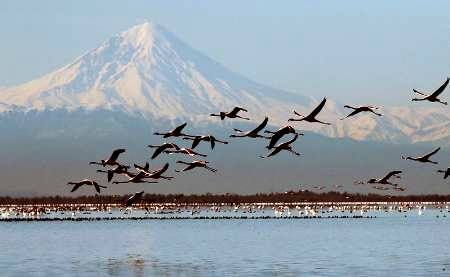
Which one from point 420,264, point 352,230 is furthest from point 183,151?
point 352,230

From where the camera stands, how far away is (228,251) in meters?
79.6

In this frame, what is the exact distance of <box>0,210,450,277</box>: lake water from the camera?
6347 centimetres

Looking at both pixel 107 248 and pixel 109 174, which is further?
pixel 107 248

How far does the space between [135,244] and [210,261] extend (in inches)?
890

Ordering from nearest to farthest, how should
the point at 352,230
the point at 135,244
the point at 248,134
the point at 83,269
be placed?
the point at 248,134, the point at 83,269, the point at 135,244, the point at 352,230

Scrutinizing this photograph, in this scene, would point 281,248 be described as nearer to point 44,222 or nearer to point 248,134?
point 248,134

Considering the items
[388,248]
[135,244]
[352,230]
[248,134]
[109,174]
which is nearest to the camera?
[248,134]

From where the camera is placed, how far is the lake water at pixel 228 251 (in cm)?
6347

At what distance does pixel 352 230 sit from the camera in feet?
371

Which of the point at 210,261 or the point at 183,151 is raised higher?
the point at 183,151

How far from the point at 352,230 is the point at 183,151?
6646 cm

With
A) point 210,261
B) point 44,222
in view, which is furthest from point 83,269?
point 44,222

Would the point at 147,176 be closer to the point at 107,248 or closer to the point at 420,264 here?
the point at 420,264

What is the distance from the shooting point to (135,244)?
9219 cm
